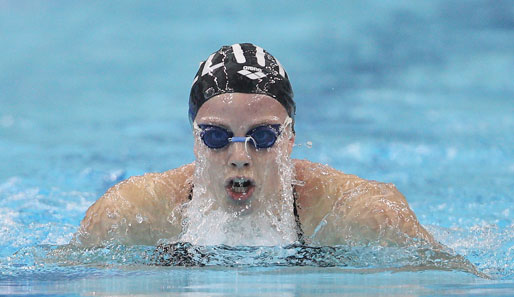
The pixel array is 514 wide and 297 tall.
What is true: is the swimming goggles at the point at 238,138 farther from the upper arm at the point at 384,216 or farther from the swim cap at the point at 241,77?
the upper arm at the point at 384,216

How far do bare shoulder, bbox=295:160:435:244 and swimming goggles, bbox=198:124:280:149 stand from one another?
0.47m

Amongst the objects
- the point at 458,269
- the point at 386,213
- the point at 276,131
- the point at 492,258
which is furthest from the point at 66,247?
the point at 492,258

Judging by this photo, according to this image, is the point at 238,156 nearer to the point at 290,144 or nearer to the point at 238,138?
the point at 238,138

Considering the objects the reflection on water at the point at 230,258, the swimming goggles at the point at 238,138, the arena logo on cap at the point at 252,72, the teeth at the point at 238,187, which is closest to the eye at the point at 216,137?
the swimming goggles at the point at 238,138

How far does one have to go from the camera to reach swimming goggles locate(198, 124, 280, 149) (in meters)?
3.84

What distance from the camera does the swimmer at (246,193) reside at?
3.80 metres

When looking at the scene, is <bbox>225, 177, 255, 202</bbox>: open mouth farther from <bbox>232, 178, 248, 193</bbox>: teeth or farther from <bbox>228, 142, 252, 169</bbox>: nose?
<bbox>228, 142, 252, 169</bbox>: nose

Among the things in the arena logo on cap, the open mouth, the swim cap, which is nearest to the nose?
the open mouth

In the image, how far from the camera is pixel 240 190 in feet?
12.6

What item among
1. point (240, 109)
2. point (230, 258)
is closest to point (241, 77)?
point (240, 109)

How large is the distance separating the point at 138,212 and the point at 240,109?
868 millimetres

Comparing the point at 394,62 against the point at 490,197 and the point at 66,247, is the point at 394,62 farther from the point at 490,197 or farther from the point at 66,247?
the point at 66,247

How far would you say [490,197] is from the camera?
26.9ft

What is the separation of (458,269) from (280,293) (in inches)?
44.3
